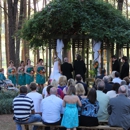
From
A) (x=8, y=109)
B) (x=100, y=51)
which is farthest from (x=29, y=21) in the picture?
(x=8, y=109)

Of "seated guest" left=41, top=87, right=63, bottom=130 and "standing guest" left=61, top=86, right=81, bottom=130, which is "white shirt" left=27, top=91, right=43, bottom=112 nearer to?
"seated guest" left=41, top=87, right=63, bottom=130

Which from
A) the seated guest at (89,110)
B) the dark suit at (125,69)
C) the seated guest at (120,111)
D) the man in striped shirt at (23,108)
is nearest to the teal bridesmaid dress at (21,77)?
the dark suit at (125,69)

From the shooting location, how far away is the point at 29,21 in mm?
16812

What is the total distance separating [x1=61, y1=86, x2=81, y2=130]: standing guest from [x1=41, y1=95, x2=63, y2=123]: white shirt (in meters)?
0.21

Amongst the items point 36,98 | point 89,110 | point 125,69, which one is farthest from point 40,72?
point 89,110

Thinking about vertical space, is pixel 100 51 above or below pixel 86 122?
above

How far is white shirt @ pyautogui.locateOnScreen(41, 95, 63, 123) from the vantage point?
7.88m

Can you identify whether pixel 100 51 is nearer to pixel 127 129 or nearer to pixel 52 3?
pixel 52 3

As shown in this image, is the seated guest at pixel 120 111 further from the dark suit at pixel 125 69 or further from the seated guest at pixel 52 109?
the dark suit at pixel 125 69

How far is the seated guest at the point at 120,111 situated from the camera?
7.62 m

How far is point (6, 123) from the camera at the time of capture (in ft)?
34.3

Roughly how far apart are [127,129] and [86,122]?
97cm

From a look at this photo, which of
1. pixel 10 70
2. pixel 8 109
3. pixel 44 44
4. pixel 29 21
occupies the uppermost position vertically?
pixel 29 21

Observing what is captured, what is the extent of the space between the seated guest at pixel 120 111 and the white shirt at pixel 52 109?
4.00 ft
